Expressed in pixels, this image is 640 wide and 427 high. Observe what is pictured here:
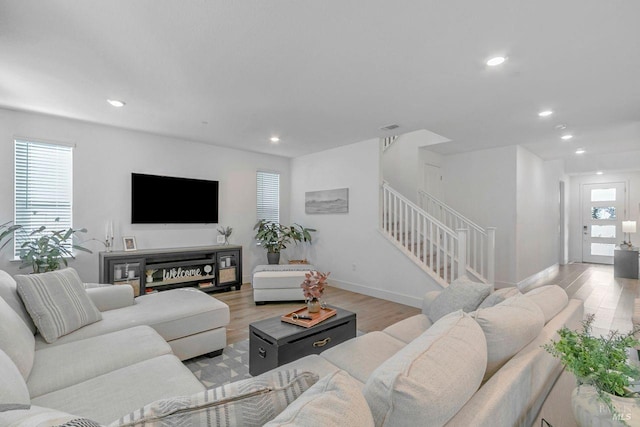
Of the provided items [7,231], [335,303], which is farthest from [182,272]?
[335,303]

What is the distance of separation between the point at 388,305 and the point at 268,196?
123 inches

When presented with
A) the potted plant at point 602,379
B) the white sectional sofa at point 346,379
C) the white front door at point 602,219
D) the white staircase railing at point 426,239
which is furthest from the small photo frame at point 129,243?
the white front door at point 602,219

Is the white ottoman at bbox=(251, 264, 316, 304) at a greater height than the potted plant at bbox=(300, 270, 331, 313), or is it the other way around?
the potted plant at bbox=(300, 270, 331, 313)

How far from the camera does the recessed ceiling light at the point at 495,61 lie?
230 cm

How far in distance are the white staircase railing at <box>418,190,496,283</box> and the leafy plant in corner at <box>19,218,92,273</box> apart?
5.28 meters

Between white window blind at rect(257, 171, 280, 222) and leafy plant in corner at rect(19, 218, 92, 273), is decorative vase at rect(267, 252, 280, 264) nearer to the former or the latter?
white window blind at rect(257, 171, 280, 222)

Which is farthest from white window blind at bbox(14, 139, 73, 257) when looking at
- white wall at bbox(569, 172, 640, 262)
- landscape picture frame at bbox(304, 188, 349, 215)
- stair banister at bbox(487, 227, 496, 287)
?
white wall at bbox(569, 172, 640, 262)

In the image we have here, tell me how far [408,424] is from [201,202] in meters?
4.86

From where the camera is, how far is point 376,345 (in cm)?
186

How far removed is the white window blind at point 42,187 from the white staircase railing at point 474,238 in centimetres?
536

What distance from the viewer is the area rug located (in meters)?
2.29

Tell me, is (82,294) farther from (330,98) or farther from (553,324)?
(553,324)

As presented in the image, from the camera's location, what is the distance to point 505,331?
47.3 inches

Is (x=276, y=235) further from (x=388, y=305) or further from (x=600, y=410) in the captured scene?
(x=600, y=410)
